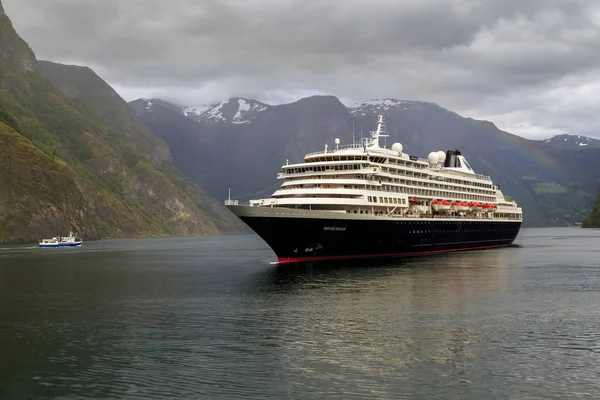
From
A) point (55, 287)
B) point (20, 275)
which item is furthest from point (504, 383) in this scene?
point (20, 275)

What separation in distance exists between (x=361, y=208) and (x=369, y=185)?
478 cm

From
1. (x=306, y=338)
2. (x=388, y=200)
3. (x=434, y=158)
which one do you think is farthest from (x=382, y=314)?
(x=434, y=158)

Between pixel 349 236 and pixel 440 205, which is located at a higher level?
pixel 440 205

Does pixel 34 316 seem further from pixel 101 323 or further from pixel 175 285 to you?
pixel 175 285

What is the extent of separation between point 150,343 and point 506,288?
38.2 metres

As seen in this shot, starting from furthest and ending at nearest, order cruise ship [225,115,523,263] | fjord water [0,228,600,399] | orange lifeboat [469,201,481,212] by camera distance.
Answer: orange lifeboat [469,201,481,212], cruise ship [225,115,523,263], fjord water [0,228,600,399]

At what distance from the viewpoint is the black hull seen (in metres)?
77.1

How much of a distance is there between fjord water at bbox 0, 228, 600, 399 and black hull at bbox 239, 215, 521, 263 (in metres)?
11.2

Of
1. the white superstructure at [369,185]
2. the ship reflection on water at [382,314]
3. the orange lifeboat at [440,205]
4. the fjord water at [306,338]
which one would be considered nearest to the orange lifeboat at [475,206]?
the white superstructure at [369,185]

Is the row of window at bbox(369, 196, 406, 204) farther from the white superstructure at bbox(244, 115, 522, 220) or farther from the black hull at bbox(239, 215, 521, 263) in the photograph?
the black hull at bbox(239, 215, 521, 263)

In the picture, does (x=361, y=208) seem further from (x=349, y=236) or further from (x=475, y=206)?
(x=475, y=206)

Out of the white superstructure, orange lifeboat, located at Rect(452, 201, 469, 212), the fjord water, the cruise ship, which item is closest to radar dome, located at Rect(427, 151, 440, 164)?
the cruise ship

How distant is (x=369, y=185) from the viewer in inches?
3465

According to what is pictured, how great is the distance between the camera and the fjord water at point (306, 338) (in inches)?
1039
